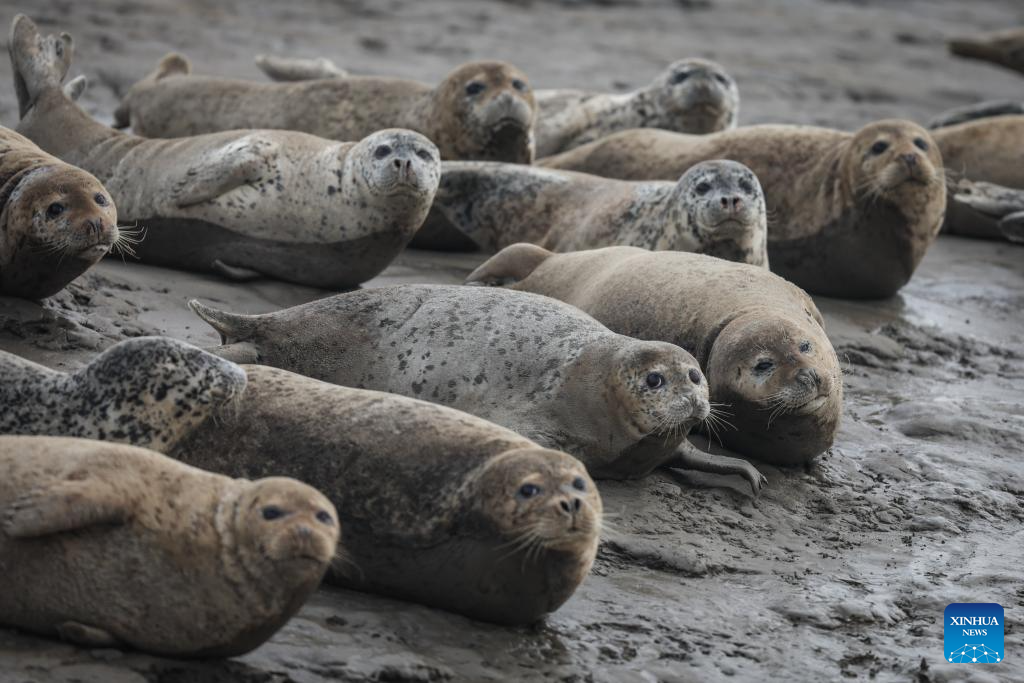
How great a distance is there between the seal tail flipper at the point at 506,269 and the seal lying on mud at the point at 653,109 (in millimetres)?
3382

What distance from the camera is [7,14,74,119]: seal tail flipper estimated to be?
7.82 m

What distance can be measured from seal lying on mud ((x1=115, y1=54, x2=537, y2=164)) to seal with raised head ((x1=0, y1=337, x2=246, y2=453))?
14.5 ft

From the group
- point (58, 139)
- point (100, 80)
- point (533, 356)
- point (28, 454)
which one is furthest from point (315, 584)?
point (100, 80)

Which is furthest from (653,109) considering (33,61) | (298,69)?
(33,61)

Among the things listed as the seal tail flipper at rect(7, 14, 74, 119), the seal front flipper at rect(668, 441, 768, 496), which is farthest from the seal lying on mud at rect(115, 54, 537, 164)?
the seal front flipper at rect(668, 441, 768, 496)

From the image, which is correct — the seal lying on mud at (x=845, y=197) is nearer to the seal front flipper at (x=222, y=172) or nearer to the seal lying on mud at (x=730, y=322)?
the seal lying on mud at (x=730, y=322)

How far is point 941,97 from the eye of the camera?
15.6m

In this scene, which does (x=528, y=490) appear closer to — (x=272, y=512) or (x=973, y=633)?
(x=272, y=512)

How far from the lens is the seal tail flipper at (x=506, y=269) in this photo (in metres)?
6.88

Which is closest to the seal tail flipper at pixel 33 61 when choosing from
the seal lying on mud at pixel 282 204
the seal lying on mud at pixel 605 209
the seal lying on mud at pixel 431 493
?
the seal lying on mud at pixel 282 204

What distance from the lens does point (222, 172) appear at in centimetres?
710

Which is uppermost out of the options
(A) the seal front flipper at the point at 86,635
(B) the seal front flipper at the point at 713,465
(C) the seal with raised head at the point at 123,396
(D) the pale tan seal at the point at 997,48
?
(D) the pale tan seal at the point at 997,48

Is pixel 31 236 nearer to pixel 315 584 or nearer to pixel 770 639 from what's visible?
pixel 315 584

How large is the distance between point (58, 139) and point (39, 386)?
11.3 feet
